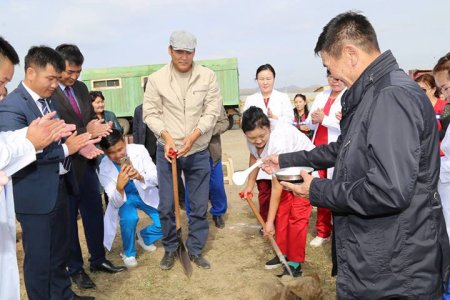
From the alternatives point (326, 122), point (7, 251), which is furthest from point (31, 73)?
point (326, 122)

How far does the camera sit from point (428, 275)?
69.0 inches

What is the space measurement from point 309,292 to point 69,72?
2845 millimetres

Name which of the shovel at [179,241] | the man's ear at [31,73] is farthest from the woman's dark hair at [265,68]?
the man's ear at [31,73]

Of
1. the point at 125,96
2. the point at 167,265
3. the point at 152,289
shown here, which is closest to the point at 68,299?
the point at 152,289

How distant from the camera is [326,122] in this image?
4.41 meters

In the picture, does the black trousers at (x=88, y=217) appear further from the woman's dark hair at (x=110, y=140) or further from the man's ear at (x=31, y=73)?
the man's ear at (x=31, y=73)

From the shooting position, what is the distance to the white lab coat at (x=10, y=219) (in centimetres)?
238

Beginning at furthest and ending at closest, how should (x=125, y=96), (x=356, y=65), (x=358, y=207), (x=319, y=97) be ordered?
(x=125, y=96)
(x=319, y=97)
(x=356, y=65)
(x=358, y=207)

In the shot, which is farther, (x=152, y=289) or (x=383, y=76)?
(x=152, y=289)

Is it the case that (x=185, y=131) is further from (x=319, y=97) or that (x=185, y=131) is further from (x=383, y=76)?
(x=383, y=76)

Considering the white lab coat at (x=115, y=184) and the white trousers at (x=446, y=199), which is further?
the white lab coat at (x=115, y=184)

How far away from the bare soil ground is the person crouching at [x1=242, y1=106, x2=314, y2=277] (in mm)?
284

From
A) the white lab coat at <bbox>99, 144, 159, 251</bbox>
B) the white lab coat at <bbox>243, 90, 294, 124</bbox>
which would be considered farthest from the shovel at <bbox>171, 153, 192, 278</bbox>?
the white lab coat at <bbox>243, 90, 294, 124</bbox>

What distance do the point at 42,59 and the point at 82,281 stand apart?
6.91 feet
